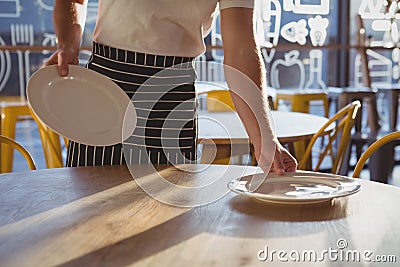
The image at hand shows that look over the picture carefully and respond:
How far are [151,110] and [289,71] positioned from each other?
11.4ft

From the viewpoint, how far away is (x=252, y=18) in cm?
140

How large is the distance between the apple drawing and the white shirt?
3.29 m

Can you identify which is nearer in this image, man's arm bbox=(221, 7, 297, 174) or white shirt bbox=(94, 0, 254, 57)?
man's arm bbox=(221, 7, 297, 174)

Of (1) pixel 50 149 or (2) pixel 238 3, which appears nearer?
(2) pixel 238 3

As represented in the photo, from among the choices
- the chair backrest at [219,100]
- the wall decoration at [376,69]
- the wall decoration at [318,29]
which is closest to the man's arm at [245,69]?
the chair backrest at [219,100]

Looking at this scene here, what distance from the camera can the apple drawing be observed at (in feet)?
15.5

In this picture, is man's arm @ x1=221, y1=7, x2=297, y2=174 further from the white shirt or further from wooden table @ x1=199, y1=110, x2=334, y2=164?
wooden table @ x1=199, y1=110, x2=334, y2=164

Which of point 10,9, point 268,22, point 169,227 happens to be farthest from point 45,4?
point 169,227

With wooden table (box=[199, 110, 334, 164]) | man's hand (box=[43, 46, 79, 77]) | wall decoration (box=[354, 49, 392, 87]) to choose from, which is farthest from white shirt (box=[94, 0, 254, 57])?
wall decoration (box=[354, 49, 392, 87])

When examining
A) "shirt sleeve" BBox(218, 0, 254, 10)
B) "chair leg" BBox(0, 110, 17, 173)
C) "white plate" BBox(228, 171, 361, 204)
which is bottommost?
"chair leg" BBox(0, 110, 17, 173)

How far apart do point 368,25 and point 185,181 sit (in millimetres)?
4074

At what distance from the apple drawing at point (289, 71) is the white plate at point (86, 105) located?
11.4ft

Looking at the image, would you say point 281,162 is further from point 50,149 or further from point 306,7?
point 306,7

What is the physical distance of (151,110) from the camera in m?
1.46
